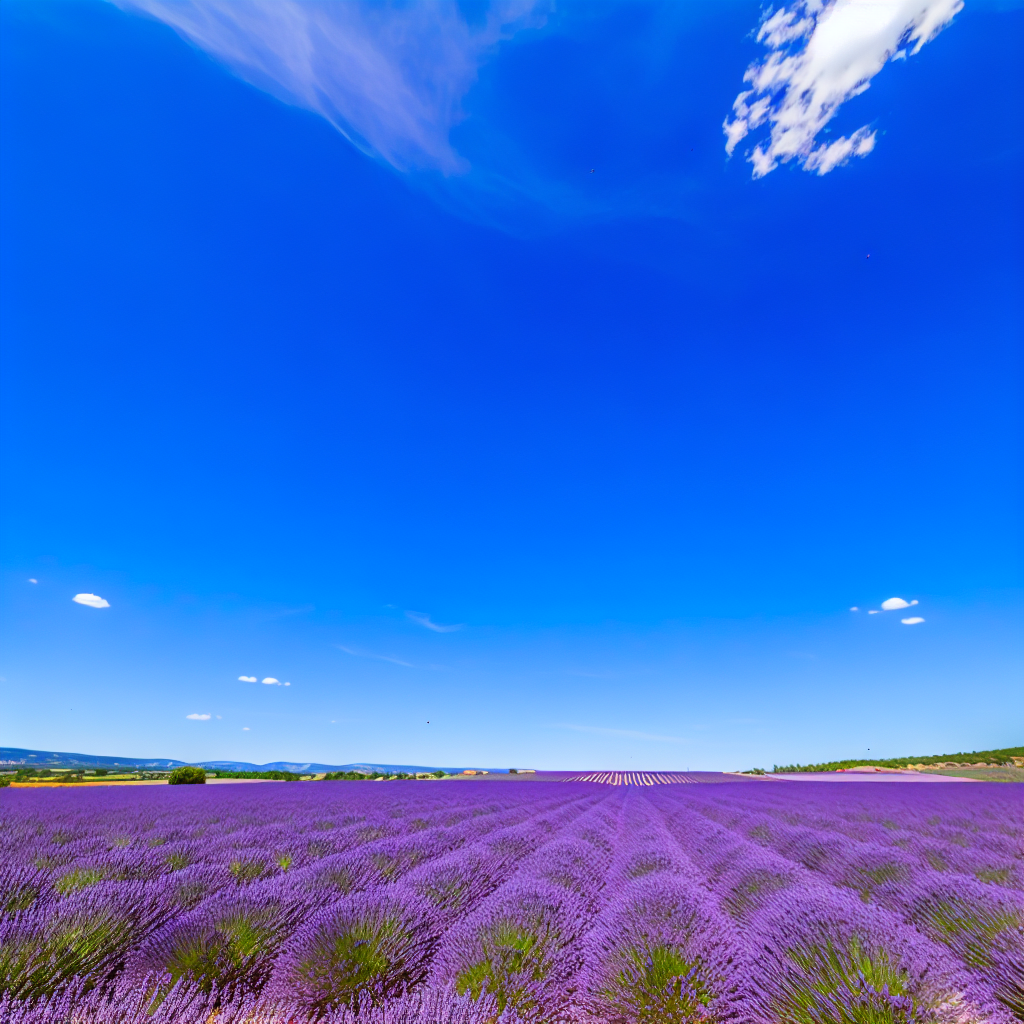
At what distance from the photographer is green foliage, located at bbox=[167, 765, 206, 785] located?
24719mm

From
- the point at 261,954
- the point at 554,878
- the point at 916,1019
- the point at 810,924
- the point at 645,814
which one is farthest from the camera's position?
the point at 645,814

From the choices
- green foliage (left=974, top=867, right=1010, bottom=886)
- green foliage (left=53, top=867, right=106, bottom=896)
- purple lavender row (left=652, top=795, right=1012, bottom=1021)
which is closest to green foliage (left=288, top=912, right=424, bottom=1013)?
purple lavender row (left=652, top=795, right=1012, bottom=1021)


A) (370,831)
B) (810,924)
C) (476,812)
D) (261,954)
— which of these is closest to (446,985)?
(261,954)

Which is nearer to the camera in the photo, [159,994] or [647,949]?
[159,994]

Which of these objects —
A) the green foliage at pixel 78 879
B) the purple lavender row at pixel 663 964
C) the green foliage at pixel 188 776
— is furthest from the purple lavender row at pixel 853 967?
the green foliage at pixel 188 776

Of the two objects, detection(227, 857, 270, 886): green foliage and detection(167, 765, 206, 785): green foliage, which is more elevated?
detection(167, 765, 206, 785): green foliage

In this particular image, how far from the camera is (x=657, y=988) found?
2424mm

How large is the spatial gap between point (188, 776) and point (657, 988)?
3007 cm

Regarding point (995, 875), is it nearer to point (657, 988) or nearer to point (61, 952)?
point (657, 988)

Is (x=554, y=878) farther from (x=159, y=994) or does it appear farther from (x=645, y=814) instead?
(x=645, y=814)

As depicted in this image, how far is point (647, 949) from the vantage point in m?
2.59

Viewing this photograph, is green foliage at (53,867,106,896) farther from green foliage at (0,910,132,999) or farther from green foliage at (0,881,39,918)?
green foliage at (0,910,132,999)

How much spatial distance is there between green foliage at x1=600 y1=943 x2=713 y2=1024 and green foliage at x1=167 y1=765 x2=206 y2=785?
28563 millimetres

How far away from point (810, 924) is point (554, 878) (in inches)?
92.3
